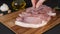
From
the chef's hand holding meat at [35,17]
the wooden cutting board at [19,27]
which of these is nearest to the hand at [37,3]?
the chef's hand holding meat at [35,17]

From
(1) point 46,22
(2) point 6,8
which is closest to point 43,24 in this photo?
(1) point 46,22

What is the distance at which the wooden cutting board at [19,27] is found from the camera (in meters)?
1.12

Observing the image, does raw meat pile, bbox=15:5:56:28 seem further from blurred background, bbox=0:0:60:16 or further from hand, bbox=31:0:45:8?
blurred background, bbox=0:0:60:16

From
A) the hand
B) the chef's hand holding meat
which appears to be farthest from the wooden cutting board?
the hand

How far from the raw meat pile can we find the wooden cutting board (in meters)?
0.03

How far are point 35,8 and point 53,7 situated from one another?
19cm

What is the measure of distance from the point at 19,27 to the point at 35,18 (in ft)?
0.41

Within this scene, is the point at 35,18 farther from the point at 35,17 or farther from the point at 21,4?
the point at 21,4

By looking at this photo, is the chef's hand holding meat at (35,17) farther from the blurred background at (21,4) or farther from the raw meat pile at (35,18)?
the blurred background at (21,4)

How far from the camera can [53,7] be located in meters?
1.43

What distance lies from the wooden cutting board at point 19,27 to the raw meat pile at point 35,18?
0.03m

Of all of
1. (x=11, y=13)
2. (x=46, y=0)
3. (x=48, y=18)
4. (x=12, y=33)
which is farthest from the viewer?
(x=46, y=0)

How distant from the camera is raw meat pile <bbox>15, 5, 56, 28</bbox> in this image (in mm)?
1159

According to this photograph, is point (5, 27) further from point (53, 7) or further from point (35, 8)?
point (53, 7)
